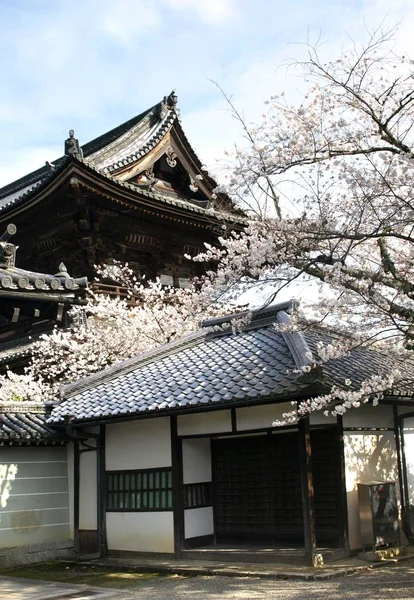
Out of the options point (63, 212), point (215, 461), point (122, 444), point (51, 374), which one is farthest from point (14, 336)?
point (215, 461)

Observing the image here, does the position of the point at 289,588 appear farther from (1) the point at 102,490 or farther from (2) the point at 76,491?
(2) the point at 76,491

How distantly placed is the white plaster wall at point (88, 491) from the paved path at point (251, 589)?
2825mm

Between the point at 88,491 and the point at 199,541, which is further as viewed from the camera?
the point at 88,491

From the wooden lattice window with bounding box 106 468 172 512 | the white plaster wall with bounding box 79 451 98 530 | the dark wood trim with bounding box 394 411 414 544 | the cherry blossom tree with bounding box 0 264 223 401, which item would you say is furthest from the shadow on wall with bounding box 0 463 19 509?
the dark wood trim with bounding box 394 411 414 544

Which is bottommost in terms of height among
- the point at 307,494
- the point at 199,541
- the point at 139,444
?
the point at 199,541

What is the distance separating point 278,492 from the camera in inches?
482

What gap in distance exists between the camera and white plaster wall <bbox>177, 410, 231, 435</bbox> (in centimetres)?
1208

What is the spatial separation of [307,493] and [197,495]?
2.73 m

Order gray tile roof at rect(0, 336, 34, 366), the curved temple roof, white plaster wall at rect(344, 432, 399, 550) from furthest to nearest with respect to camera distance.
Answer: gray tile roof at rect(0, 336, 34, 366)
white plaster wall at rect(344, 432, 399, 550)
the curved temple roof

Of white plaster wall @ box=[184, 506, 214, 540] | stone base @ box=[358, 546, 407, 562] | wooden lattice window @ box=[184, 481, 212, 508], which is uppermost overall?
wooden lattice window @ box=[184, 481, 212, 508]

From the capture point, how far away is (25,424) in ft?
43.3

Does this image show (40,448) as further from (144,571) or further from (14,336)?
(14,336)

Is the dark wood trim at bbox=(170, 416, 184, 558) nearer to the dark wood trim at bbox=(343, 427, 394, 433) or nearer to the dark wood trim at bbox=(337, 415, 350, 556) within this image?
the dark wood trim at bbox=(337, 415, 350, 556)

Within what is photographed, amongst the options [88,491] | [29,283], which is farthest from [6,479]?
[29,283]
